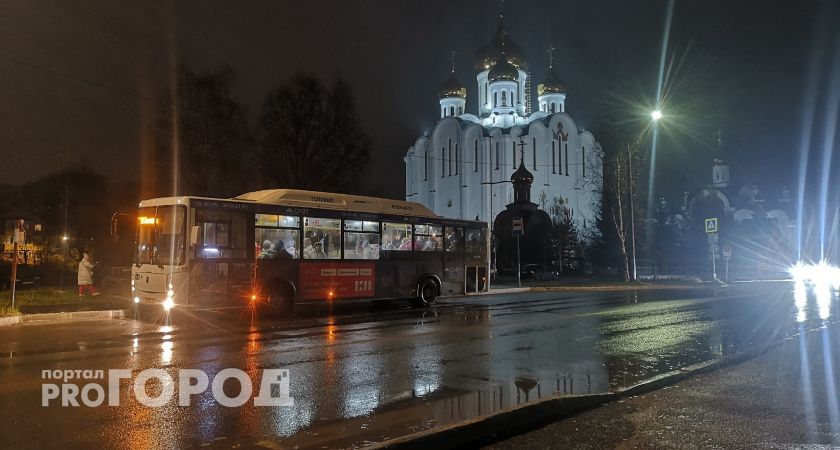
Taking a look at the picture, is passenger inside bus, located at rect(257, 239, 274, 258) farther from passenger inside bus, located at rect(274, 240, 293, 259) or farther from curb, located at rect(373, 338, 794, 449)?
curb, located at rect(373, 338, 794, 449)

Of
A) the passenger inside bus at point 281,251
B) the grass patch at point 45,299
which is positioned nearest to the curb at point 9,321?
the grass patch at point 45,299

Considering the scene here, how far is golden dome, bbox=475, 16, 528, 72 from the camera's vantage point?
8256 cm

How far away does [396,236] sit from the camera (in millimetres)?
20203

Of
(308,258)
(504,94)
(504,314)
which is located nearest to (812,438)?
(504,314)

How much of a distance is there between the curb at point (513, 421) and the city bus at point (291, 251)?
10.9 meters

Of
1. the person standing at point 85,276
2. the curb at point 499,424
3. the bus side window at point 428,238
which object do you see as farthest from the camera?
the person standing at point 85,276

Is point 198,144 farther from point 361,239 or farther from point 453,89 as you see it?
point 453,89

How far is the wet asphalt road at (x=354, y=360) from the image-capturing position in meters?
6.00

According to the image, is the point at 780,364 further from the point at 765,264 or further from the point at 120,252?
the point at 765,264

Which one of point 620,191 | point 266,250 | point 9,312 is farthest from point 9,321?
point 620,191

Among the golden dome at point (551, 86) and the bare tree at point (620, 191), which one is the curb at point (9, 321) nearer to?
the bare tree at point (620, 191)

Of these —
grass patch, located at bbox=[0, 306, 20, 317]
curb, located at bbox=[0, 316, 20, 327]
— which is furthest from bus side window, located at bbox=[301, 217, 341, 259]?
grass patch, located at bbox=[0, 306, 20, 317]

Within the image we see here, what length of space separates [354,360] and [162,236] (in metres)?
7.86

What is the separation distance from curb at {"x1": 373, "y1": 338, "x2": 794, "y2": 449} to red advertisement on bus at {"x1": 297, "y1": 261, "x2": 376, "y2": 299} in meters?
11.2
